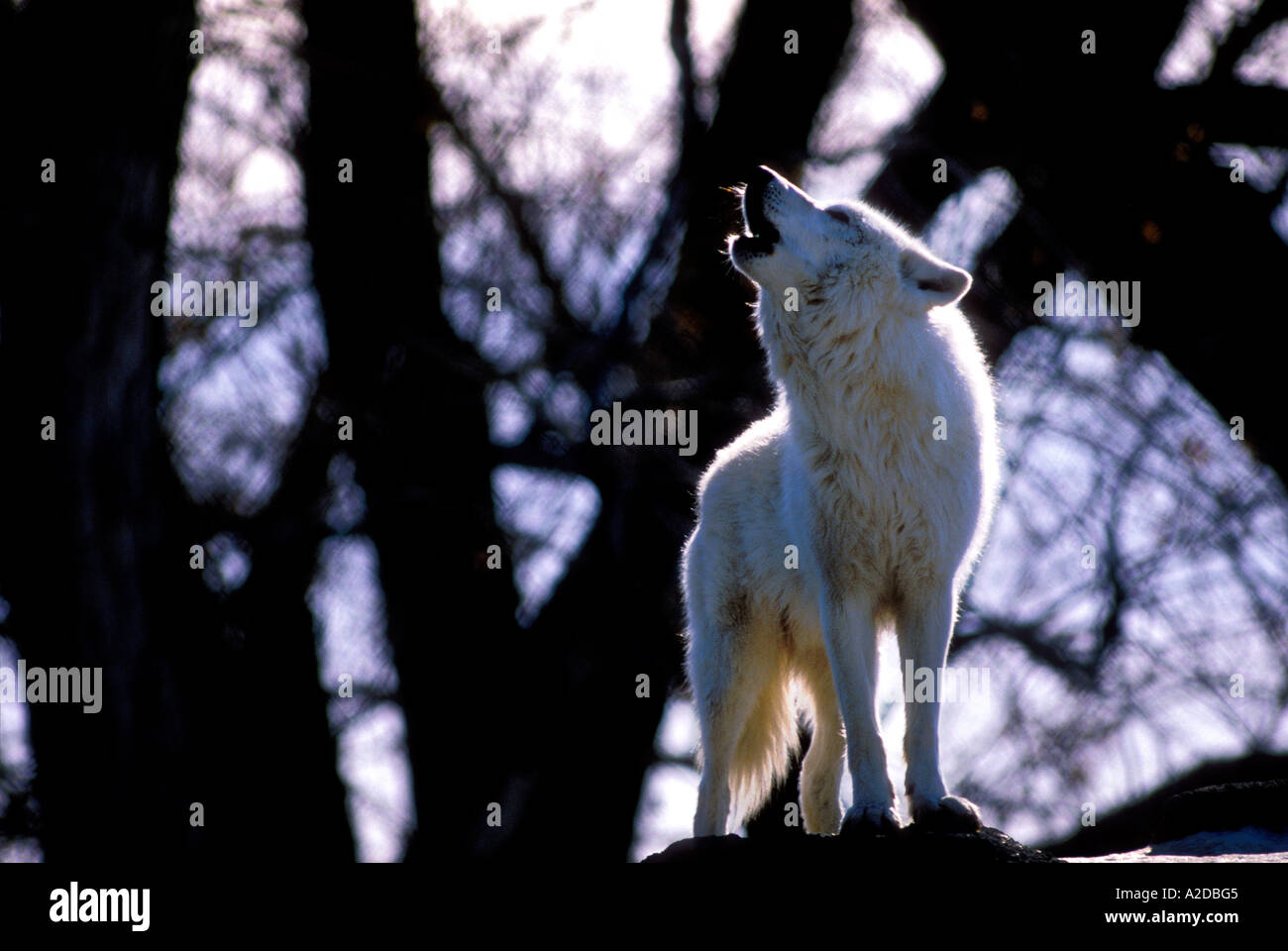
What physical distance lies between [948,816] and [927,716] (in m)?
0.37

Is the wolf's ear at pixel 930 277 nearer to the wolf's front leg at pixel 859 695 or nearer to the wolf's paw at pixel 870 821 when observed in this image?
the wolf's front leg at pixel 859 695

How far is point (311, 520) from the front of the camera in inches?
333

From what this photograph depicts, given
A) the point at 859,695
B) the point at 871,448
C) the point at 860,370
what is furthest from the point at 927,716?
the point at 860,370

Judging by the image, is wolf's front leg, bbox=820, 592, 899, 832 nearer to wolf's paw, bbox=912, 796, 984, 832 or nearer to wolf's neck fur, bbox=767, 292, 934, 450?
wolf's paw, bbox=912, 796, 984, 832

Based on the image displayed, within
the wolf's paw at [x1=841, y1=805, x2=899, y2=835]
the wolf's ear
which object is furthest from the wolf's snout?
the wolf's paw at [x1=841, y1=805, x2=899, y2=835]

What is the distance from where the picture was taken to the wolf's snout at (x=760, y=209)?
5.41 m

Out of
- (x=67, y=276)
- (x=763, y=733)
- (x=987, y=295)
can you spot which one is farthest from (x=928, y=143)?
(x=67, y=276)

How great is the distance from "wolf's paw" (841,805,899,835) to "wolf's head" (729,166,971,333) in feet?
5.48

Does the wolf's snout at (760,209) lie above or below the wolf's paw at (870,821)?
above

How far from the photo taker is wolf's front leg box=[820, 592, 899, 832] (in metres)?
5.00

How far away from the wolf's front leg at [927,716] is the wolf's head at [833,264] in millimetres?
1028

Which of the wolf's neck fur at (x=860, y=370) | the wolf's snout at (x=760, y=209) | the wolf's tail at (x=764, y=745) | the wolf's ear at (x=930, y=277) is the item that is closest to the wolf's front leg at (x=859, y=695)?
the wolf's neck fur at (x=860, y=370)

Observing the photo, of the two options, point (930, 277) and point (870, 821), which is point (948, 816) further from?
point (930, 277)

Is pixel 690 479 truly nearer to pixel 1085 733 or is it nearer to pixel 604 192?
pixel 604 192
